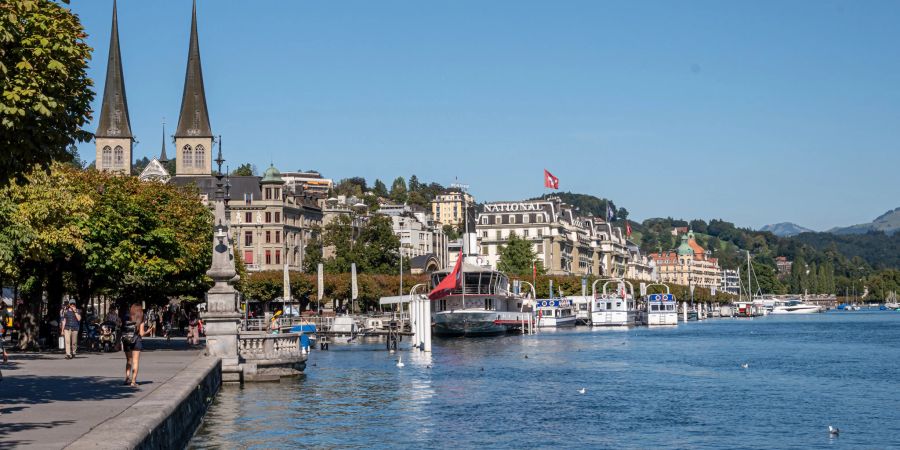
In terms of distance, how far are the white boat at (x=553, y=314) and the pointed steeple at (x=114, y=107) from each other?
184 feet

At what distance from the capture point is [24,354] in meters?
43.5

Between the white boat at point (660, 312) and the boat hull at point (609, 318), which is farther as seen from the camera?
the white boat at point (660, 312)

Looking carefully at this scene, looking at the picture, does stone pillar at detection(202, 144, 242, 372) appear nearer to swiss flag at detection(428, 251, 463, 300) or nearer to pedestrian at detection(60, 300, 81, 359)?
pedestrian at detection(60, 300, 81, 359)

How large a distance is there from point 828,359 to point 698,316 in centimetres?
12603

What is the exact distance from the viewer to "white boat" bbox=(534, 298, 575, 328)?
128750mm

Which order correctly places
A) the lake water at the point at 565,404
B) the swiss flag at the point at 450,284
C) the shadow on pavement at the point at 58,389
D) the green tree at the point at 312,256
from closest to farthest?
the shadow on pavement at the point at 58,389
the lake water at the point at 565,404
the swiss flag at the point at 450,284
the green tree at the point at 312,256

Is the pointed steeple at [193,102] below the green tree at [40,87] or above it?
above

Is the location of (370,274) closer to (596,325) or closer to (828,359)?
(596,325)

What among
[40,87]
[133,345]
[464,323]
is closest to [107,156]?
[464,323]

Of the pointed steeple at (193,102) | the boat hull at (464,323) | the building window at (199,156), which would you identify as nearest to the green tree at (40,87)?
the boat hull at (464,323)

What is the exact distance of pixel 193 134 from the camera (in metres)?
152

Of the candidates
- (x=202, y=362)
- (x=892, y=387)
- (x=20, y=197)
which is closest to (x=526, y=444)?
(x=202, y=362)

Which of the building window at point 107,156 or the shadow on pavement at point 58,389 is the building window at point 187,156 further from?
Answer: the shadow on pavement at point 58,389

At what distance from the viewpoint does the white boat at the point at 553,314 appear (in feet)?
422
